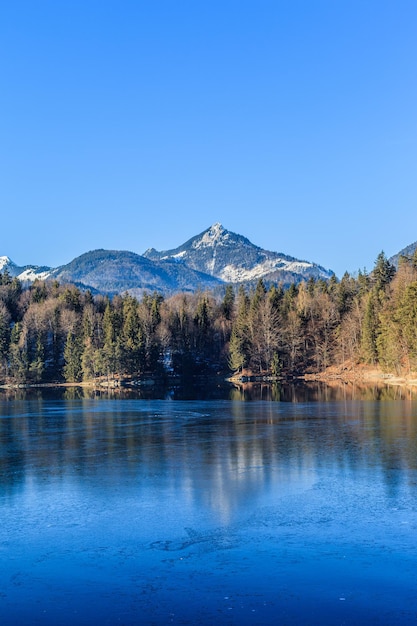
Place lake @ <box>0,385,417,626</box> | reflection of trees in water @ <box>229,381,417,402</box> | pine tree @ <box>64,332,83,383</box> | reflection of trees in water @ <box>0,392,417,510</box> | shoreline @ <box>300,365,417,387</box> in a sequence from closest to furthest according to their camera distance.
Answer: lake @ <box>0,385,417,626</box>
reflection of trees in water @ <box>0,392,417,510</box>
reflection of trees in water @ <box>229,381,417,402</box>
shoreline @ <box>300,365,417,387</box>
pine tree @ <box>64,332,83,383</box>

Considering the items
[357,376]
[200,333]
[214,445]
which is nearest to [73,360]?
[200,333]

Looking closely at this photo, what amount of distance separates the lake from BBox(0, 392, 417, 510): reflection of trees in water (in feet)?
0.50

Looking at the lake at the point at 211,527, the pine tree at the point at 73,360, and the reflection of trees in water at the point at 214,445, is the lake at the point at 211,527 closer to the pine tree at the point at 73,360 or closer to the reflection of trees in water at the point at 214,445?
the reflection of trees in water at the point at 214,445

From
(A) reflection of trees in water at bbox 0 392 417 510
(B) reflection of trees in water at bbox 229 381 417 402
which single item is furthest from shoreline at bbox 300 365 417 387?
Result: (A) reflection of trees in water at bbox 0 392 417 510

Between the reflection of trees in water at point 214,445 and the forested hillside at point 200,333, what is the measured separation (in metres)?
48.5

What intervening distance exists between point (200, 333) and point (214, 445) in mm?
97613

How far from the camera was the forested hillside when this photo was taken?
365 feet

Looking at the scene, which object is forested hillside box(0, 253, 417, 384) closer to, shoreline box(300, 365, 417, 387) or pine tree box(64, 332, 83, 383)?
pine tree box(64, 332, 83, 383)

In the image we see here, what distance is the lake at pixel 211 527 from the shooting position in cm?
1493

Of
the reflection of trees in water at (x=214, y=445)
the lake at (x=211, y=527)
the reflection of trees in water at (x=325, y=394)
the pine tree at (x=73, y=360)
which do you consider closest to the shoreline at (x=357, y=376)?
the reflection of trees in water at (x=325, y=394)

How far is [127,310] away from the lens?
417 feet

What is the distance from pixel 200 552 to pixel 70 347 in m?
100.0

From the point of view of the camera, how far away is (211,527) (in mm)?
20781

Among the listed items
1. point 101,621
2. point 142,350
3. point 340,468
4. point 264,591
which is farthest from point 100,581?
point 142,350
